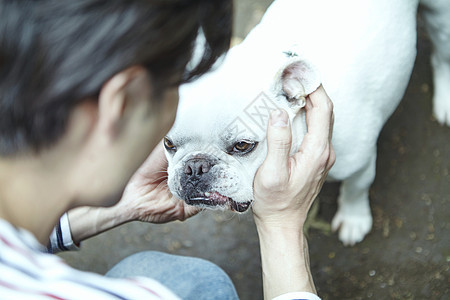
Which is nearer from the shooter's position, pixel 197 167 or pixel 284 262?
pixel 284 262

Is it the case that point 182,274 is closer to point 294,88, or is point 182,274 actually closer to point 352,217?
point 294,88

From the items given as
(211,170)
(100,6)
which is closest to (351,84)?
(211,170)

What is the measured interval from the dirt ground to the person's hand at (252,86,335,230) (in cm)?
80

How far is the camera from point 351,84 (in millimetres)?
1571

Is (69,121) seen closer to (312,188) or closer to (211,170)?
(211,170)

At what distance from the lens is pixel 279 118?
4.30 feet

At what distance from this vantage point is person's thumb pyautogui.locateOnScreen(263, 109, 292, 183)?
128cm

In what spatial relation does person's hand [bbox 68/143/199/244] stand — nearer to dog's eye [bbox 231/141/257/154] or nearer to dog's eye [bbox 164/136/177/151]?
dog's eye [bbox 164/136/177/151]

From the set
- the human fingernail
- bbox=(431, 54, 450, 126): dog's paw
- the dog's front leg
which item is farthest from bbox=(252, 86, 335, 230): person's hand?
bbox=(431, 54, 450, 126): dog's paw

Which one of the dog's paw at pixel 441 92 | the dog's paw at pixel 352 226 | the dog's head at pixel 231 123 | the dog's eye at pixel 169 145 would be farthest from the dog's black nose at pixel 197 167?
the dog's paw at pixel 441 92

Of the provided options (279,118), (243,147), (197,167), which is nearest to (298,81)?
(279,118)

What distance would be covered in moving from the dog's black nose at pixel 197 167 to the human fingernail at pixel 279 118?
26 cm

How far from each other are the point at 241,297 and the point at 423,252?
0.85 m

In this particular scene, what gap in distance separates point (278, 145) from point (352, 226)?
1.04 metres
